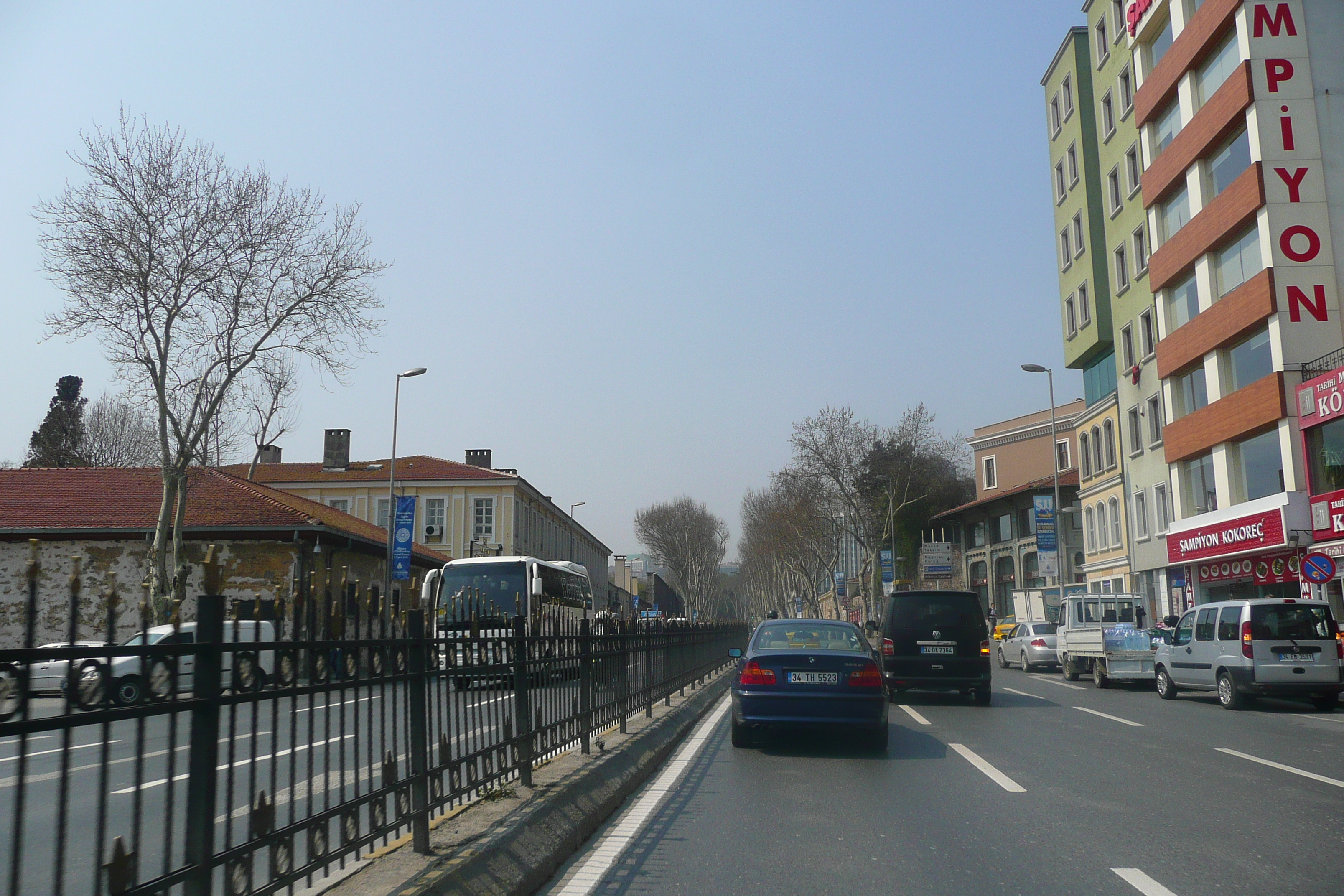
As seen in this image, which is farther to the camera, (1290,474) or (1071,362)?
(1071,362)

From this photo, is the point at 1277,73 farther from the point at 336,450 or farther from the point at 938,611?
the point at 336,450

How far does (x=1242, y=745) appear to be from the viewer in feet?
39.6

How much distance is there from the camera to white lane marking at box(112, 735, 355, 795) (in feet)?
10.8

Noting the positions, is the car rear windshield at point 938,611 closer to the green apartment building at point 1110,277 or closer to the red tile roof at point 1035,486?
the green apartment building at point 1110,277

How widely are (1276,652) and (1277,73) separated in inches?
777

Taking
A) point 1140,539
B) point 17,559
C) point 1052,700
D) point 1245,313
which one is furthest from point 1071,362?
point 17,559

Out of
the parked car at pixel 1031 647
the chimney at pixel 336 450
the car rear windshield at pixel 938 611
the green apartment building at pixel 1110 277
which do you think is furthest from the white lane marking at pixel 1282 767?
the chimney at pixel 336 450

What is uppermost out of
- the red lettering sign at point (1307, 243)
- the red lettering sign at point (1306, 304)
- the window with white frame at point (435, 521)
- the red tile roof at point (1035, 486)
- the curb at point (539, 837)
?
the red lettering sign at point (1307, 243)

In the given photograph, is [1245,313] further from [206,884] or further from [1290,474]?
[206,884]

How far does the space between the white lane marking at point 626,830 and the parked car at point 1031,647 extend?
21100 mm

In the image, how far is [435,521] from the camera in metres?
60.3

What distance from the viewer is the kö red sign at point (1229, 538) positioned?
1074 inches

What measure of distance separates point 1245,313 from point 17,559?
1508 inches

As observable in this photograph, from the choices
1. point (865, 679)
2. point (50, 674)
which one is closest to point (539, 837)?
point (50, 674)
